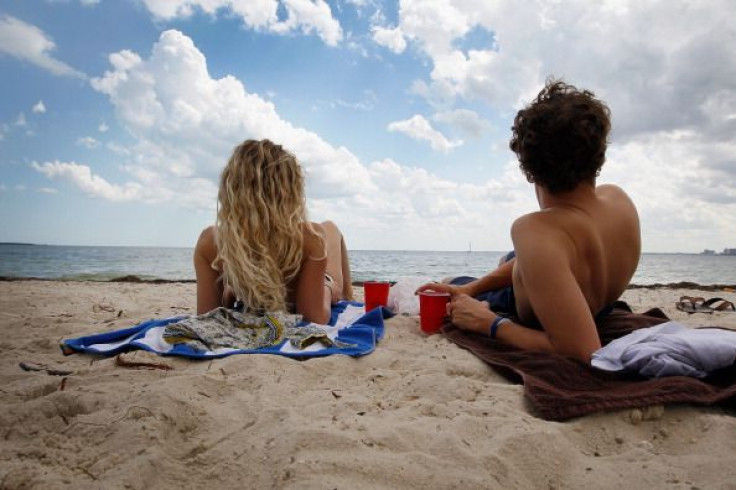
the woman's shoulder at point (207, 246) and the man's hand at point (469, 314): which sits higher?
the woman's shoulder at point (207, 246)

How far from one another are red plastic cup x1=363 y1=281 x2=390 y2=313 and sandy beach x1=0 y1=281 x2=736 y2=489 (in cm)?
160

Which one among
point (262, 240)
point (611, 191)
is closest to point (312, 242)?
point (262, 240)

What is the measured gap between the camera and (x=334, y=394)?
213cm

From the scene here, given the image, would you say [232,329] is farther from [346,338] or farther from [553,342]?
[553,342]

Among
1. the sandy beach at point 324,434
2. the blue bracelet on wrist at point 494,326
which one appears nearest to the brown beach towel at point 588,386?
the sandy beach at point 324,434

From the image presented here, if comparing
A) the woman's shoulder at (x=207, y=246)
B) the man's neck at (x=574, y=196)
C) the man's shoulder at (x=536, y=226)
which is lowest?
the woman's shoulder at (x=207, y=246)

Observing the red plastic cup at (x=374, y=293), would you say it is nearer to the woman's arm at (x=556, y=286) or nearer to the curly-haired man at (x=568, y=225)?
the curly-haired man at (x=568, y=225)

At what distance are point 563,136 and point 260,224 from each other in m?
2.08

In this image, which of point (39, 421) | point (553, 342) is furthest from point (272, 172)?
point (553, 342)

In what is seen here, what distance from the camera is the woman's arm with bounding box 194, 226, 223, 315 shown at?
3.32m

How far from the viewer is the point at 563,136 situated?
2285 millimetres

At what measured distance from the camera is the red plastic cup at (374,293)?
413 cm

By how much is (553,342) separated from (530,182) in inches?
37.5

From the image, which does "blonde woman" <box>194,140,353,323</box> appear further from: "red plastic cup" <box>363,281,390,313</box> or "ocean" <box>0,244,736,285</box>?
"ocean" <box>0,244,736,285</box>
